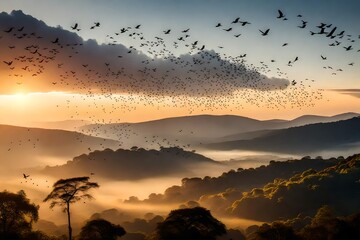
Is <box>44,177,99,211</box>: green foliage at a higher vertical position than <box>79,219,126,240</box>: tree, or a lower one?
higher

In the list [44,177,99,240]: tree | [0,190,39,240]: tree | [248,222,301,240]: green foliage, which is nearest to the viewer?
[44,177,99,240]: tree

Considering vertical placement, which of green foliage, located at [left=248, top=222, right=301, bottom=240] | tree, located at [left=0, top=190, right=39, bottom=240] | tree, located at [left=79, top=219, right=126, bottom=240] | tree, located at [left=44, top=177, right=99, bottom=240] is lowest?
green foliage, located at [left=248, top=222, right=301, bottom=240]

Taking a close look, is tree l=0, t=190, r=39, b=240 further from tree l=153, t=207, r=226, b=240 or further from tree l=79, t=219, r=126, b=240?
tree l=153, t=207, r=226, b=240

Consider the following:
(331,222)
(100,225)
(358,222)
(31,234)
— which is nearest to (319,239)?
(331,222)

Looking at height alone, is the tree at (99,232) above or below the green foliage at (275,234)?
above

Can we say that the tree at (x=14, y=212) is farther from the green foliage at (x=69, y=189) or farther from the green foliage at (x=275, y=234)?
the green foliage at (x=275, y=234)

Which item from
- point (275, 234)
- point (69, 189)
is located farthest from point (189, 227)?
point (275, 234)

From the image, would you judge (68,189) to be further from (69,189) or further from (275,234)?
(275,234)

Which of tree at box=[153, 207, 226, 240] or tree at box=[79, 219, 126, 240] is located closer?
tree at box=[153, 207, 226, 240]

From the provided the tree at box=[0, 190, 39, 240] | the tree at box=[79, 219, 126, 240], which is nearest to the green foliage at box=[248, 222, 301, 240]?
the tree at box=[79, 219, 126, 240]

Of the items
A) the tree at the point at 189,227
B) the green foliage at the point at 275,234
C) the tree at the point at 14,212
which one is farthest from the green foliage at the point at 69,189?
the green foliage at the point at 275,234
